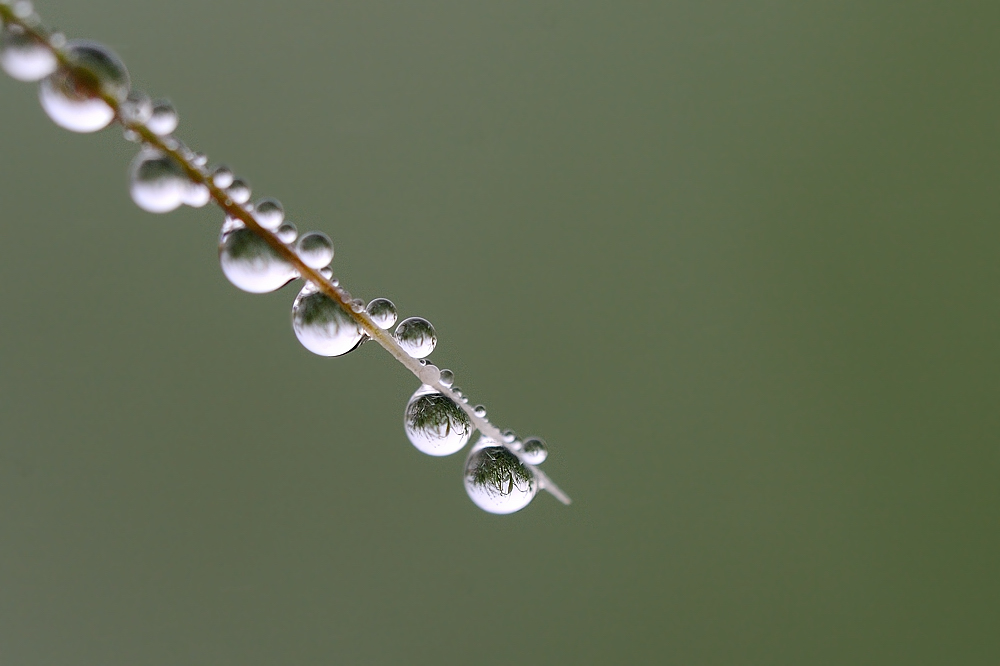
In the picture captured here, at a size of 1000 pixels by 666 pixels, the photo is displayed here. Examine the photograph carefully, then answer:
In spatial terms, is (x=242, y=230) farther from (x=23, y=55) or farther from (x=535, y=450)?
(x=535, y=450)

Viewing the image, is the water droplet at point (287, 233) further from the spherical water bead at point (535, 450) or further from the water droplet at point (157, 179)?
the spherical water bead at point (535, 450)

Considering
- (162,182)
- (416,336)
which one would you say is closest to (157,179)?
(162,182)

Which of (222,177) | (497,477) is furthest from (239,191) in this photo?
(497,477)

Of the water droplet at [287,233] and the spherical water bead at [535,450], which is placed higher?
the spherical water bead at [535,450]

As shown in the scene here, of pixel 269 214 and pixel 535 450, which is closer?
pixel 269 214

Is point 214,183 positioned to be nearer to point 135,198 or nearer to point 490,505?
point 135,198

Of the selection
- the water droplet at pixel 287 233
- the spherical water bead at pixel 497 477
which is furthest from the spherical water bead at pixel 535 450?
the water droplet at pixel 287 233
